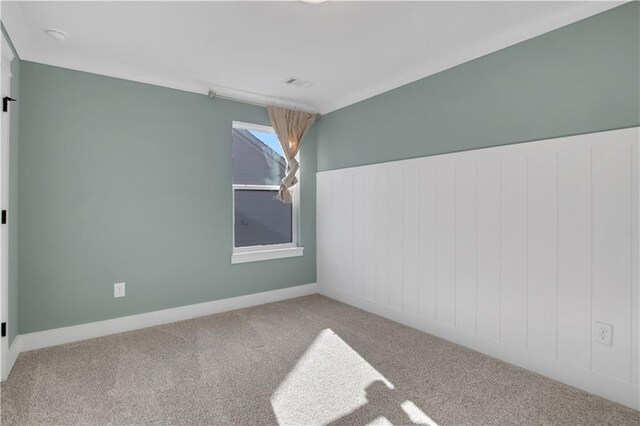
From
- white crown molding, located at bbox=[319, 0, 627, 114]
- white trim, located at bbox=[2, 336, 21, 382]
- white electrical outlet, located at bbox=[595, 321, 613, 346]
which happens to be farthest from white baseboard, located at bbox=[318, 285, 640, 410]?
white trim, located at bbox=[2, 336, 21, 382]

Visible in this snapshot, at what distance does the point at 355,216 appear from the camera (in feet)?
12.4

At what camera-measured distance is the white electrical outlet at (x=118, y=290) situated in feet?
9.87

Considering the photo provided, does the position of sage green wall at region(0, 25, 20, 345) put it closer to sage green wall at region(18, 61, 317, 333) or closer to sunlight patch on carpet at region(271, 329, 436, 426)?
sage green wall at region(18, 61, 317, 333)

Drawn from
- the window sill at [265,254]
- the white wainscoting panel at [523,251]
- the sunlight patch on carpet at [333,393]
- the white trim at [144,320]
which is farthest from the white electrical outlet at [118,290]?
the white wainscoting panel at [523,251]

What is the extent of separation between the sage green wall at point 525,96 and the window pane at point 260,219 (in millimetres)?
1319

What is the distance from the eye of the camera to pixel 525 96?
94.1 inches

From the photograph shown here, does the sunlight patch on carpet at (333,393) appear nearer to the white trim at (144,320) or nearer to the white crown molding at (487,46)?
the white trim at (144,320)

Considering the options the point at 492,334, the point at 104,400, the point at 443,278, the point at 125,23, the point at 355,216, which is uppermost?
the point at 125,23

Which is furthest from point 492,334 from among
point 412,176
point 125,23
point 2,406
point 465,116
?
point 125,23

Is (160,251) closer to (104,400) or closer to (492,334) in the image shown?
(104,400)

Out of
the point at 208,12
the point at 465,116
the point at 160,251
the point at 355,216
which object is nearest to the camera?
the point at 208,12

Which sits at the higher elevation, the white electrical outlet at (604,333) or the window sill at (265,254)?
the window sill at (265,254)

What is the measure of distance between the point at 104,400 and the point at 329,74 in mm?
3026

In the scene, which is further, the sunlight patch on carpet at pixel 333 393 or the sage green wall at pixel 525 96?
the sage green wall at pixel 525 96
